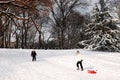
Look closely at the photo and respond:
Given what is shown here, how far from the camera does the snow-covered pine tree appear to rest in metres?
46.4

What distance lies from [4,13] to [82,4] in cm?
5086

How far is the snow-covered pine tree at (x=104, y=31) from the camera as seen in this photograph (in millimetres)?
46375

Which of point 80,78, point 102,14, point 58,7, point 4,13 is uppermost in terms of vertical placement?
point 58,7

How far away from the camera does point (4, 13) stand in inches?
504

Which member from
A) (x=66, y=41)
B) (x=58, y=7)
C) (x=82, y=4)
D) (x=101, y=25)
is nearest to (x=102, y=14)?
(x=101, y=25)

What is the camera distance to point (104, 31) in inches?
1868

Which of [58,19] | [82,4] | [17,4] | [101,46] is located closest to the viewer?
[17,4]

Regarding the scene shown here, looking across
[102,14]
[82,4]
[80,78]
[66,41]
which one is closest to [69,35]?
[66,41]

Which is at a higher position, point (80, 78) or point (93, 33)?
point (93, 33)

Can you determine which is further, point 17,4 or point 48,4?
point 48,4

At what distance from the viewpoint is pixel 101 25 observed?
47.5 meters

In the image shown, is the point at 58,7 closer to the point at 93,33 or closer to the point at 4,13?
the point at 93,33

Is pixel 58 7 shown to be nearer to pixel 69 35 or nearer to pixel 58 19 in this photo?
pixel 58 19

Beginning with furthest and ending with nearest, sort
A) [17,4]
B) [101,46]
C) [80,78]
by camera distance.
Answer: [101,46] → [80,78] → [17,4]
